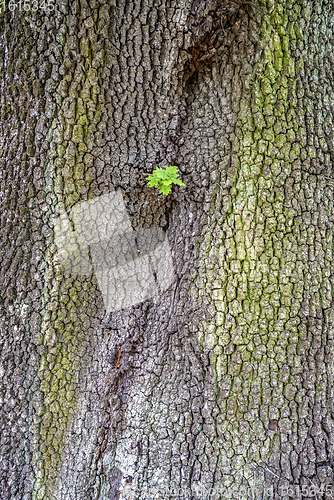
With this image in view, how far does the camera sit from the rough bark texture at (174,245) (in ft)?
6.59

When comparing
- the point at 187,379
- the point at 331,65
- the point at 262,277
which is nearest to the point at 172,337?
the point at 187,379

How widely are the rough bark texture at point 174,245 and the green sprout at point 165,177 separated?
0.33 feet

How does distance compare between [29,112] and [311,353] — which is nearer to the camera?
[311,353]

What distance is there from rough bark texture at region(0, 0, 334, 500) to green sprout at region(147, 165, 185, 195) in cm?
10

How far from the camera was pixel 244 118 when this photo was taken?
216 centimetres

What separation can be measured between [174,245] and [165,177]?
416mm

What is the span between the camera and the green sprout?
7.10 ft

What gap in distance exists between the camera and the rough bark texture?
2.01 metres

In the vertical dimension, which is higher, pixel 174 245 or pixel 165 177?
pixel 165 177

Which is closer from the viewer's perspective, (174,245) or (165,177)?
(165,177)

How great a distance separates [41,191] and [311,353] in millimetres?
1746

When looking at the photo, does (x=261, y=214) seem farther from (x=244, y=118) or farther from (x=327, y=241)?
(x=244, y=118)

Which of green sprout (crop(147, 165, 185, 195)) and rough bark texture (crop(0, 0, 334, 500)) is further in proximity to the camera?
green sprout (crop(147, 165, 185, 195))

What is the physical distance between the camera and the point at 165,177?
7.10 ft
